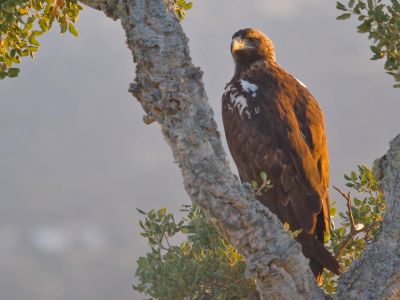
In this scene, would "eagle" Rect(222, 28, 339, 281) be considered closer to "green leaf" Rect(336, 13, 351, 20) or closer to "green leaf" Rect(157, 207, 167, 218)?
"green leaf" Rect(157, 207, 167, 218)

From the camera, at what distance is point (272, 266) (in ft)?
22.7

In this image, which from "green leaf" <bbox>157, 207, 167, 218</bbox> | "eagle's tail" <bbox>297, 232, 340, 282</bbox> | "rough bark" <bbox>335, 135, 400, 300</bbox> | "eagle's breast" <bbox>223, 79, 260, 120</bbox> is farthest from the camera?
"eagle's breast" <bbox>223, 79, 260, 120</bbox>

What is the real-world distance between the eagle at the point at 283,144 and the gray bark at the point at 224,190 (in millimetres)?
2265

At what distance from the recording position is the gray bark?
6.88 meters

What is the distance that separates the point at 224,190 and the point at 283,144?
142 inches

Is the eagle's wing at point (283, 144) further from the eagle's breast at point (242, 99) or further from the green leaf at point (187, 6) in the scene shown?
the green leaf at point (187, 6)

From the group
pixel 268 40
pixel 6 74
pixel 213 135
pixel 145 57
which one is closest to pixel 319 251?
pixel 213 135

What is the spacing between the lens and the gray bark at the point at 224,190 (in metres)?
6.88

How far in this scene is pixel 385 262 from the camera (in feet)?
22.6

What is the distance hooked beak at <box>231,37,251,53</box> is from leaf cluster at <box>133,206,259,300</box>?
4.70m

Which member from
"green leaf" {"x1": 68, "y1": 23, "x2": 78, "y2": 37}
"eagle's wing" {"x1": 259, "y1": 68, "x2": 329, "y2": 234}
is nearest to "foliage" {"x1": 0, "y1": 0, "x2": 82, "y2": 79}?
"green leaf" {"x1": 68, "y1": 23, "x2": 78, "y2": 37}

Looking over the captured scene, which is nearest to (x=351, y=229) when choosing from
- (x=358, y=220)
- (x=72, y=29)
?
(x=358, y=220)

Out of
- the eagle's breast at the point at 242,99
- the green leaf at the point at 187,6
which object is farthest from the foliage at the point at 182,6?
the eagle's breast at the point at 242,99

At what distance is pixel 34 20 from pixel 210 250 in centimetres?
316
